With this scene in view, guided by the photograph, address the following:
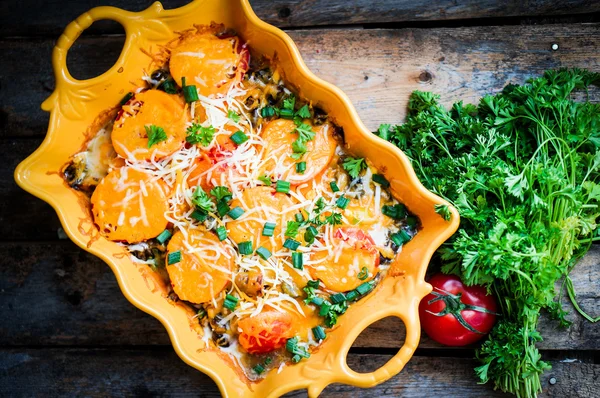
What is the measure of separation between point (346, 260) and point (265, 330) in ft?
1.28

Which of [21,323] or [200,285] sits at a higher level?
[200,285]

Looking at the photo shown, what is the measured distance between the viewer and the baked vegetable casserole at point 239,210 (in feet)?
7.43

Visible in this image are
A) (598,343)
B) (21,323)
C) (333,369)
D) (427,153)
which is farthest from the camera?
(21,323)

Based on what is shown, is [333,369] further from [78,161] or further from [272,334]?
[78,161]

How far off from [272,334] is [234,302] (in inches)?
7.3

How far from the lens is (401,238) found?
7.53 ft

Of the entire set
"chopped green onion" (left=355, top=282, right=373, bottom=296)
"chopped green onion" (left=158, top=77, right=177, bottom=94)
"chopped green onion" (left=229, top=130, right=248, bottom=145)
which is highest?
"chopped green onion" (left=158, top=77, right=177, bottom=94)

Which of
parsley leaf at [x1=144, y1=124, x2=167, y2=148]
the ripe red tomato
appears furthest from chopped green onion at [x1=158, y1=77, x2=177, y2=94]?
the ripe red tomato

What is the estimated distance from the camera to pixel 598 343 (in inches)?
99.2

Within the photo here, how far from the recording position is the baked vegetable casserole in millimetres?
2266

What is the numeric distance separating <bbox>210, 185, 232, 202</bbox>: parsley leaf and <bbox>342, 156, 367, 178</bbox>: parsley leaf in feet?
1.49

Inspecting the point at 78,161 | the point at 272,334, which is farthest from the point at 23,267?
the point at 272,334

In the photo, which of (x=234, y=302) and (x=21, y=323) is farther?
(x=21, y=323)

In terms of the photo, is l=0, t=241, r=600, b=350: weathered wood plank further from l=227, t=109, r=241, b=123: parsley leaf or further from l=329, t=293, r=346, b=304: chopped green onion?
l=227, t=109, r=241, b=123: parsley leaf
